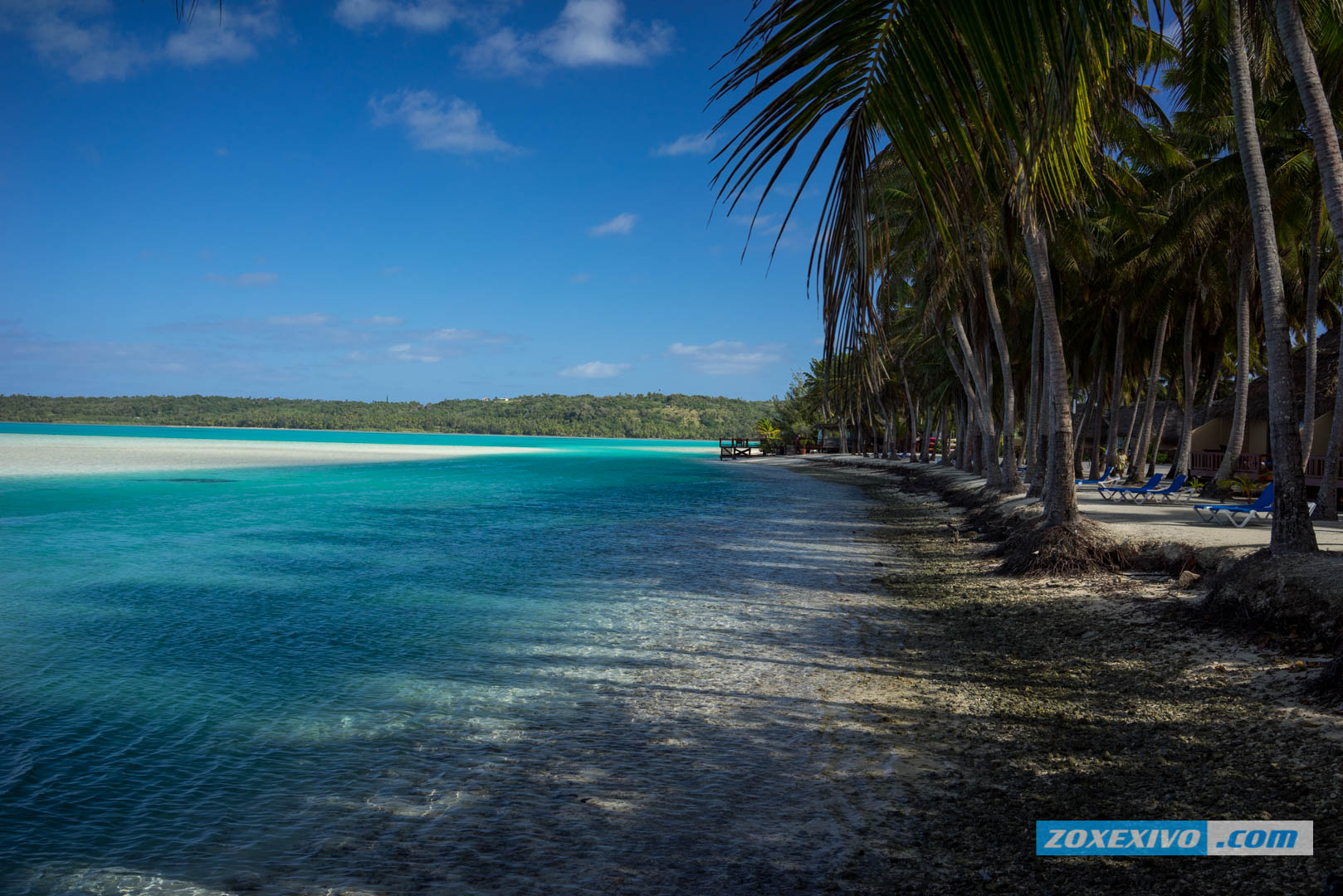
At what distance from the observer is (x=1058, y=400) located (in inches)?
535

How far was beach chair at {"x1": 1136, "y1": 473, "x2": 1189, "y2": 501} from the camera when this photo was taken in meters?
18.6

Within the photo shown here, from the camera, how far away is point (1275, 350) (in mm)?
8414

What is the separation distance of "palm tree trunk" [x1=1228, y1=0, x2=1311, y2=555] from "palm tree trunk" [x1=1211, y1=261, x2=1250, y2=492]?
11079mm

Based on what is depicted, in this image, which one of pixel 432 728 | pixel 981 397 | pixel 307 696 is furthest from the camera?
pixel 981 397

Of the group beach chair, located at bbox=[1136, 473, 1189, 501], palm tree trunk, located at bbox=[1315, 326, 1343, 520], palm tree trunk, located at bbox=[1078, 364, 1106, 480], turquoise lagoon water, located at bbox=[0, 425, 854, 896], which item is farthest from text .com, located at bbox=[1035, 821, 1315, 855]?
palm tree trunk, located at bbox=[1078, 364, 1106, 480]

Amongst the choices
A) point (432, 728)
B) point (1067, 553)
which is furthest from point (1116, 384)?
point (432, 728)

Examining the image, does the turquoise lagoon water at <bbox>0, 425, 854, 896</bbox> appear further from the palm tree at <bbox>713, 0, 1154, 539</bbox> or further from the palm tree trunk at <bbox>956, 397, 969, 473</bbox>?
the palm tree trunk at <bbox>956, 397, 969, 473</bbox>

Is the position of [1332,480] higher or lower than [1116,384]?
lower

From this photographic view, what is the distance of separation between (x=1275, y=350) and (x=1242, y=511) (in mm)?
6027

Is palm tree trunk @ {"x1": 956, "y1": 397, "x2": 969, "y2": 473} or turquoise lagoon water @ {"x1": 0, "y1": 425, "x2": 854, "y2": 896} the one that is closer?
turquoise lagoon water @ {"x1": 0, "y1": 425, "x2": 854, "y2": 896}

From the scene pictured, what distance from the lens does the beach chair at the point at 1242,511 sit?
41.1ft

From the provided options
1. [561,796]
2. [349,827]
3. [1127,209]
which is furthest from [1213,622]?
[1127,209]

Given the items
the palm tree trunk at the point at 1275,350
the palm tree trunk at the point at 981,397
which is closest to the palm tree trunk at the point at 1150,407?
A: the palm tree trunk at the point at 981,397

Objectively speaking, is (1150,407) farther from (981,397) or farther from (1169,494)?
(1169,494)
